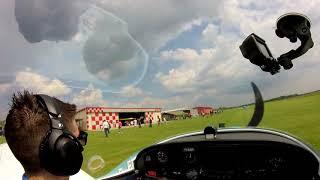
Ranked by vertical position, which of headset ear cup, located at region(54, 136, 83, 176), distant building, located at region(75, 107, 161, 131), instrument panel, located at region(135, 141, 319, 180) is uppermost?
distant building, located at region(75, 107, 161, 131)

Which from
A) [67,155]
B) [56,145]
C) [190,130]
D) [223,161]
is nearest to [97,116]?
[190,130]

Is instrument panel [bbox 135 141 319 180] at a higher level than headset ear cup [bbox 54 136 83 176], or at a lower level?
Answer: lower

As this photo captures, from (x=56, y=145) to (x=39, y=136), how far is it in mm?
90

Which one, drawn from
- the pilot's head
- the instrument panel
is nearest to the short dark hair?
the pilot's head

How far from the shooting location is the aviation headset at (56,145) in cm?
198

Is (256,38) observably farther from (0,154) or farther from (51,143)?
(0,154)

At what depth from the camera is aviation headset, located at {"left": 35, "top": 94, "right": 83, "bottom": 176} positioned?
198cm

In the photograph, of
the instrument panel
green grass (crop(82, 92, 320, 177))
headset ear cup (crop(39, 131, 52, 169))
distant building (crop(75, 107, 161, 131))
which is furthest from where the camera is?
green grass (crop(82, 92, 320, 177))

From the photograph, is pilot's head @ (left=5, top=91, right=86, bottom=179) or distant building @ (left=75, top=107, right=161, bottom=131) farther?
distant building @ (left=75, top=107, right=161, bottom=131)

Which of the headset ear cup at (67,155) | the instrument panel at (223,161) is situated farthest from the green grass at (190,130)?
the headset ear cup at (67,155)

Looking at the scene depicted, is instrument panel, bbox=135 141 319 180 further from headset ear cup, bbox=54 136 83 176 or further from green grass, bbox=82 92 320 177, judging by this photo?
headset ear cup, bbox=54 136 83 176

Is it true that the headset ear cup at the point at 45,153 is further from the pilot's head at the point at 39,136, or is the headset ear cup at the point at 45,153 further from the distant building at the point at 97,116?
the distant building at the point at 97,116

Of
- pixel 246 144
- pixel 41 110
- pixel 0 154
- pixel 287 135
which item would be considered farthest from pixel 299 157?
pixel 0 154

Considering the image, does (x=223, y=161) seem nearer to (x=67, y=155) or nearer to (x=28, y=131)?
(x=67, y=155)
